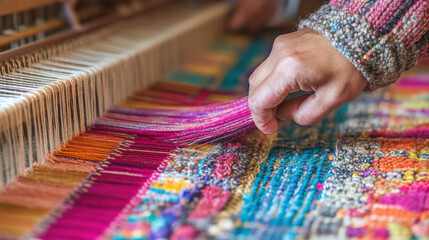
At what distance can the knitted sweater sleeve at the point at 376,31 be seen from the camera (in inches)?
35.3

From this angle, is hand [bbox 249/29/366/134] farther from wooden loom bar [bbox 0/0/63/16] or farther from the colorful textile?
wooden loom bar [bbox 0/0/63/16]

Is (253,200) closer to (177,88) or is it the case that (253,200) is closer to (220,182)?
(220,182)

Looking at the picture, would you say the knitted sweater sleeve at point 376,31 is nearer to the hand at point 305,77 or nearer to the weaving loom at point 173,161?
the hand at point 305,77

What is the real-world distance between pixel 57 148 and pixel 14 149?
13 centimetres

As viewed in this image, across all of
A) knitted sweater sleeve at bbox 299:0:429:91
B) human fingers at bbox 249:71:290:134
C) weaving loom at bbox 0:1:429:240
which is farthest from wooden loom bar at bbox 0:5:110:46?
knitted sweater sleeve at bbox 299:0:429:91

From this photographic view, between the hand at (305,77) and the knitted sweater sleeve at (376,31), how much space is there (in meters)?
0.02

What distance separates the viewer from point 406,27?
3.00ft

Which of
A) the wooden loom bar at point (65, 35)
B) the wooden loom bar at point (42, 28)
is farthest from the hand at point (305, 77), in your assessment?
the wooden loom bar at point (42, 28)

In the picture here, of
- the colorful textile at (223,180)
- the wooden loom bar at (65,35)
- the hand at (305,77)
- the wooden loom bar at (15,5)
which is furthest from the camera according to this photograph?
the wooden loom bar at (15,5)

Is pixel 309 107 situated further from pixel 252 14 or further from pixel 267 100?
pixel 252 14

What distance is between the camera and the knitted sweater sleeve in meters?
0.90

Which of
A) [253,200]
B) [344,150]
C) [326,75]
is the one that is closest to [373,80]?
[326,75]

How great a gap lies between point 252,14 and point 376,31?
1.65 m

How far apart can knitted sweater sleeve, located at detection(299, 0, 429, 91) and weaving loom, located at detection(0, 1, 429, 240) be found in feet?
0.76
